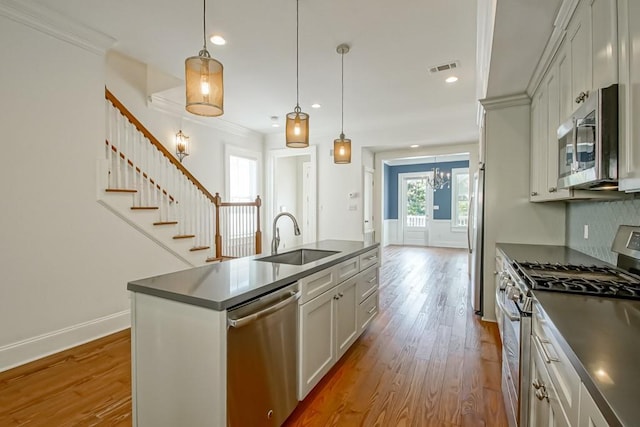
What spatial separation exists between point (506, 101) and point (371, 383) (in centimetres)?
307

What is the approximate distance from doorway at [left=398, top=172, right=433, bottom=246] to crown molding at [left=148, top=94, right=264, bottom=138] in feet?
17.4

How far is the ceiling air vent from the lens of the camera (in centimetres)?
346

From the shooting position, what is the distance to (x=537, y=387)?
4.04ft

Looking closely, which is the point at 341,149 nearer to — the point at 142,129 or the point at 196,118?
the point at 142,129

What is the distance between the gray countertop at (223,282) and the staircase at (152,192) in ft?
6.42

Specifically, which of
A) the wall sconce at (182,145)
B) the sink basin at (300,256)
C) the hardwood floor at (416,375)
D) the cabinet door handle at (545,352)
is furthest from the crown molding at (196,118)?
the cabinet door handle at (545,352)

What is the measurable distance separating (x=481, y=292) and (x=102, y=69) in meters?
4.72

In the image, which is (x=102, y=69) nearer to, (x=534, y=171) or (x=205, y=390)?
(x=205, y=390)

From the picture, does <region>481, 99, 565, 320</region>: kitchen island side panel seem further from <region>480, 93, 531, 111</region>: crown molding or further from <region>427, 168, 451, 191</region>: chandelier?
<region>427, 168, 451, 191</region>: chandelier

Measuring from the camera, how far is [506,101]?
3146 mm

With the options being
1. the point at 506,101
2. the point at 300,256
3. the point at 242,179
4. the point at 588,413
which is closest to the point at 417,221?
the point at 242,179

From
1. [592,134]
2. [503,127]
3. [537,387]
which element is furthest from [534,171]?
[537,387]

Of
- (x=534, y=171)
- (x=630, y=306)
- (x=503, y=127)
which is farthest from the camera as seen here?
(x=503, y=127)

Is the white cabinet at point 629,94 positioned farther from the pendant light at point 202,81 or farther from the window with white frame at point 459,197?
the window with white frame at point 459,197
